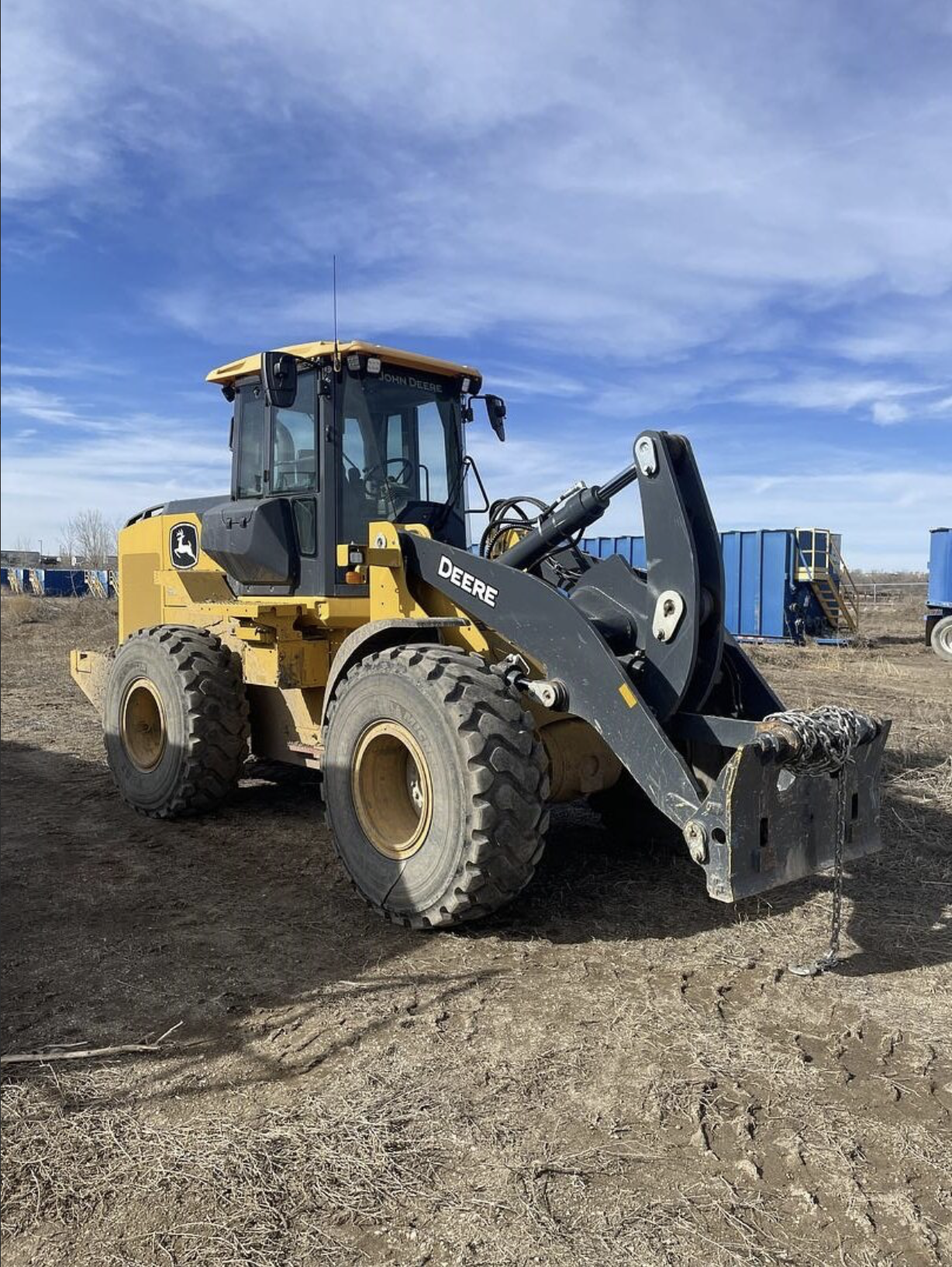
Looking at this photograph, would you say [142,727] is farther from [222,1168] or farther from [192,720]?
[222,1168]

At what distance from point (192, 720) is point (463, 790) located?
2.62m

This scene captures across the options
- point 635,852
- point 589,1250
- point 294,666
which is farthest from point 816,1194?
point 294,666

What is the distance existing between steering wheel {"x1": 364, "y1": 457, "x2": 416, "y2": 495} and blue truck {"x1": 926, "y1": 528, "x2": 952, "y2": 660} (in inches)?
681

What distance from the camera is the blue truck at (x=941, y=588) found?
20.3m

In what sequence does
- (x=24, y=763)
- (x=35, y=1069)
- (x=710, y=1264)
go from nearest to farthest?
(x=710, y=1264) → (x=35, y=1069) → (x=24, y=763)

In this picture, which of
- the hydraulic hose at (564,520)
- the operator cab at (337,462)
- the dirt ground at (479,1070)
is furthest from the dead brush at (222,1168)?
the operator cab at (337,462)

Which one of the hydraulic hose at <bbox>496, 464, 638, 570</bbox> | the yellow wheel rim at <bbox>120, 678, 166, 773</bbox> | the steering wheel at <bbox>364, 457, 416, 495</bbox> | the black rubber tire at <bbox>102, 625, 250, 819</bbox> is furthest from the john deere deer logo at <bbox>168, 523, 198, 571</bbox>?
the hydraulic hose at <bbox>496, 464, 638, 570</bbox>

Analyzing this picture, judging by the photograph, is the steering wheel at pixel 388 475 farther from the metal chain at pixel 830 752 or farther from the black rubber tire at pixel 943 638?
the black rubber tire at pixel 943 638

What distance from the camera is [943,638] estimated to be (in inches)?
805

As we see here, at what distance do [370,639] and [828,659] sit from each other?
1664 centimetres

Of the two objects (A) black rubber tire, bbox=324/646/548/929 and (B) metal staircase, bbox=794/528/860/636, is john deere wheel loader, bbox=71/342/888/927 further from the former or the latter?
(B) metal staircase, bbox=794/528/860/636

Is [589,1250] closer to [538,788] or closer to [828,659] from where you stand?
[538,788]

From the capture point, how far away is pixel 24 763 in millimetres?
Result: 8906

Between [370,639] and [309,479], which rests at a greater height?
Answer: [309,479]
